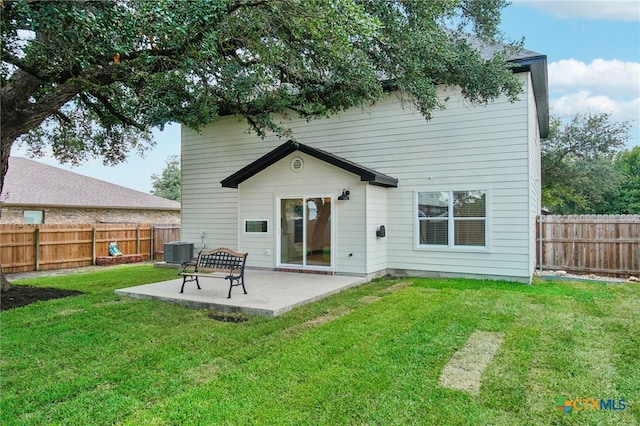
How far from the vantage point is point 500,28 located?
25.6 ft

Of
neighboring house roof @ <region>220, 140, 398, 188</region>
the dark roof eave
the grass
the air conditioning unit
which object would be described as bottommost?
the grass

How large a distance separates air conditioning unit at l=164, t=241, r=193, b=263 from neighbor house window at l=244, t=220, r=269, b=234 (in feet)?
9.24

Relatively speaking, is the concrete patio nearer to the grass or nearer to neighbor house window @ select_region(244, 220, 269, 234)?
the grass

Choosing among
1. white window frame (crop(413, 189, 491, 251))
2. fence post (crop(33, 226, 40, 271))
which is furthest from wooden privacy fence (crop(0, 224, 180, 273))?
white window frame (crop(413, 189, 491, 251))

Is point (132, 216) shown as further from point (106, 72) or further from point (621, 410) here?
point (621, 410)

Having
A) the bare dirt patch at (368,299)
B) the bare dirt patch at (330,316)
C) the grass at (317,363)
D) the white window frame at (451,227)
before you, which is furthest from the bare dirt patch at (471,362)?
the white window frame at (451,227)

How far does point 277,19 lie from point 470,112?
17.6 ft

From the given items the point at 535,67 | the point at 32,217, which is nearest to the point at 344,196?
the point at 535,67

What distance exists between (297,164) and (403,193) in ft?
9.34

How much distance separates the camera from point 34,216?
15.1 meters

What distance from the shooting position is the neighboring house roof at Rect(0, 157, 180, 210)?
15133mm

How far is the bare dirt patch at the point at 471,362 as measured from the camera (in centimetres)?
338

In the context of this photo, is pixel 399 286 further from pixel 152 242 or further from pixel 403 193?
pixel 152 242

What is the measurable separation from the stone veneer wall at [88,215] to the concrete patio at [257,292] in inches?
405
